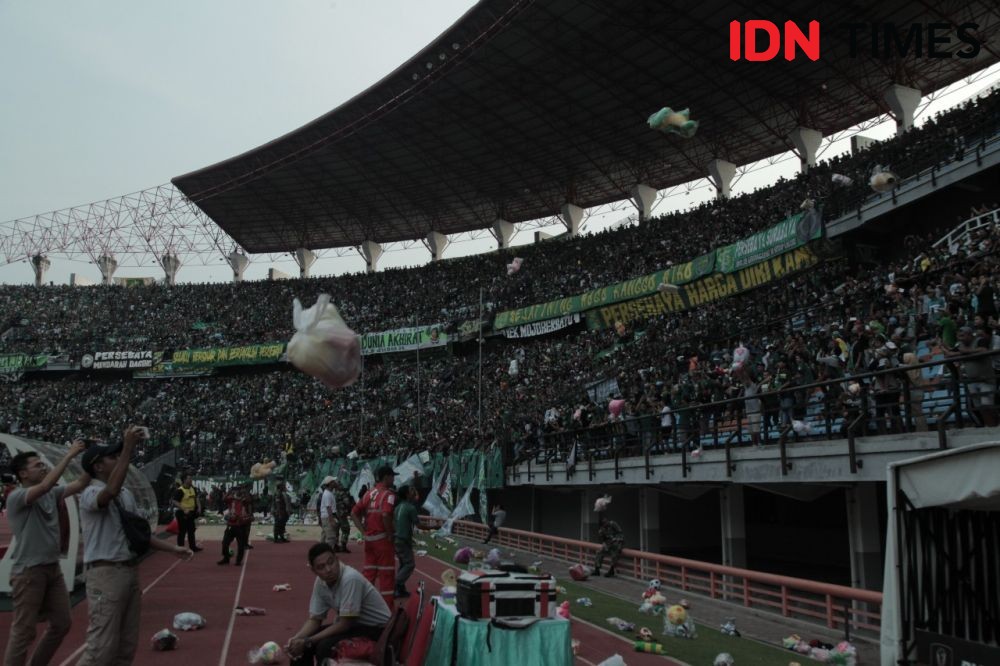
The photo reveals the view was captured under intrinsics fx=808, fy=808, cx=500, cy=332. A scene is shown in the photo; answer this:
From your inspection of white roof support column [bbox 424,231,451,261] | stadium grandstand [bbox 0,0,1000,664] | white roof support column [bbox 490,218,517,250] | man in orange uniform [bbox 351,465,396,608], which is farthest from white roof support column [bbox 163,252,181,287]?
man in orange uniform [bbox 351,465,396,608]

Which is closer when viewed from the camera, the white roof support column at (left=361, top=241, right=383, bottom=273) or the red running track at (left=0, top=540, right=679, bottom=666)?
the red running track at (left=0, top=540, right=679, bottom=666)

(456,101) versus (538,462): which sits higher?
(456,101)

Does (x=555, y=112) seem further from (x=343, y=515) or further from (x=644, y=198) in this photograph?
(x=343, y=515)

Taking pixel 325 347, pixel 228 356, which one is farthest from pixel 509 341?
pixel 325 347

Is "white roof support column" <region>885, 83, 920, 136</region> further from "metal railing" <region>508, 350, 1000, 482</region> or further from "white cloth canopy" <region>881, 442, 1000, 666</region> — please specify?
"white cloth canopy" <region>881, 442, 1000, 666</region>

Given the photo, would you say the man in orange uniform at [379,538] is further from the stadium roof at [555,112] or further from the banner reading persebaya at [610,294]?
the stadium roof at [555,112]

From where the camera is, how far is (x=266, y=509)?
34875 mm

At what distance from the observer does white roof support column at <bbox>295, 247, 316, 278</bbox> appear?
60219mm

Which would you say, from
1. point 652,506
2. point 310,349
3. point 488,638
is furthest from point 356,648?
point 652,506

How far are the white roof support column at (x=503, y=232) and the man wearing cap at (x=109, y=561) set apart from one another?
152 feet

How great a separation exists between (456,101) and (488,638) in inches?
1448

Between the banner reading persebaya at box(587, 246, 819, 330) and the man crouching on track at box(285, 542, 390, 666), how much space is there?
22.4m

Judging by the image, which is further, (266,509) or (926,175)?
(266,509)

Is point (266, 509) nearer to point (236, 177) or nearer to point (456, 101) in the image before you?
point (456, 101)
